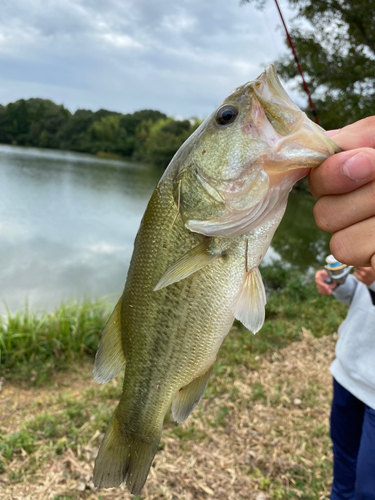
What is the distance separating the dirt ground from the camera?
2.69 metres

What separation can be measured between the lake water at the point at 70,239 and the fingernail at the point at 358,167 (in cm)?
670

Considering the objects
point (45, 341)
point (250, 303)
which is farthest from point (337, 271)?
point (45, 341)

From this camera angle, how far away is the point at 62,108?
54.3m

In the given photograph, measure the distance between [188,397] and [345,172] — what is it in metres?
1.12

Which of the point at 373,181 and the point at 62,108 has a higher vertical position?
the point at 62,108

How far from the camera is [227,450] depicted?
3.15 meters

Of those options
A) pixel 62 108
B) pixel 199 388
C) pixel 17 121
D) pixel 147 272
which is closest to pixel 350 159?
pixel 147 272

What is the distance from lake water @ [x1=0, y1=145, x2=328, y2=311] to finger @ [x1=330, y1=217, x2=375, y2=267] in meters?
6.53

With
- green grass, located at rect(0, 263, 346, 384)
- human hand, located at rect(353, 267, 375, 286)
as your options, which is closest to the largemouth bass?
human hand, located at rect(353, 267, 375, 286)

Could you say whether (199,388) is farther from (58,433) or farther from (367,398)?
(58,433)

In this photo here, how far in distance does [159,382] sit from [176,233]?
0.68 m

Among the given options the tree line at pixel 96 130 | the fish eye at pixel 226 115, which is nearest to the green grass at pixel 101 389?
the fish eye at pixel 226 115

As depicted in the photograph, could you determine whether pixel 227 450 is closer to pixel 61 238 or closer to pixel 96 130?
pixel 61 238

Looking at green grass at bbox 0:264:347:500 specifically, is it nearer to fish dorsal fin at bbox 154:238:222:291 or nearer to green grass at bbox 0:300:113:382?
green grass at bbox 0:300:113:382
